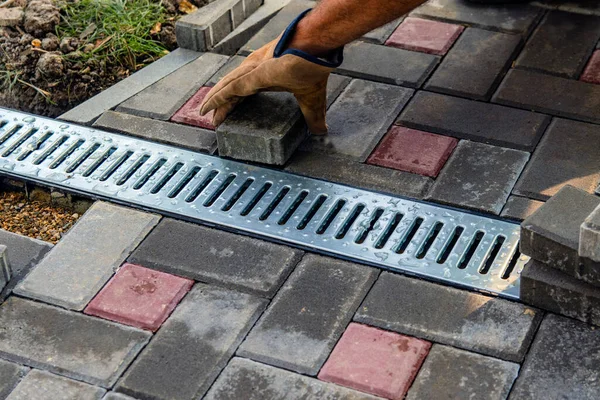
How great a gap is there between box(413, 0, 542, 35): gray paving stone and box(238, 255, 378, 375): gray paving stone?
1590 millimetres

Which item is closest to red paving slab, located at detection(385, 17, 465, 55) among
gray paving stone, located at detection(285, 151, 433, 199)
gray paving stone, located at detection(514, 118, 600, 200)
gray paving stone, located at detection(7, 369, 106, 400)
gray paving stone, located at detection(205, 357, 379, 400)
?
gray paving stone, located at detection(514, 118, 600, 200)

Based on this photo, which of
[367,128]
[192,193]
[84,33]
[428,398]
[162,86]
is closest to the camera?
[428,398]

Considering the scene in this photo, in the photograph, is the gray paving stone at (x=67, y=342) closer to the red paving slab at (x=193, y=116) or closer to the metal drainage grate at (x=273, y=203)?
the metal drainage grate at (x=273, y=203)

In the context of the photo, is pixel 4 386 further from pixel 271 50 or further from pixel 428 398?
pixel 271 50

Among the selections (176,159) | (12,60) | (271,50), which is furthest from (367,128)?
(12,60)

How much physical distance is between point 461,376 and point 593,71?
168cm

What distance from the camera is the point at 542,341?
2.52 metres

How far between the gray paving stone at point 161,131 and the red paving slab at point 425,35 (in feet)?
3.07

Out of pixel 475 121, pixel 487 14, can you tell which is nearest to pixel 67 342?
pixel 475 121

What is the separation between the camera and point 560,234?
8.21 ft

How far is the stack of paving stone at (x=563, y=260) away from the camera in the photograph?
8.10 feet

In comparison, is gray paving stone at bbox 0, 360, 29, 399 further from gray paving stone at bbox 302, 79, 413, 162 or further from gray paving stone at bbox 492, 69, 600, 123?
gray paving stone at bbox 492, 69, 600, 123

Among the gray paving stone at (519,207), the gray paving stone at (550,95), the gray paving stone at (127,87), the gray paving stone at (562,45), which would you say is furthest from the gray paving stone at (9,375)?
the gray paving stone at (562,45)

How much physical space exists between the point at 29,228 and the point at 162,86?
83cm
